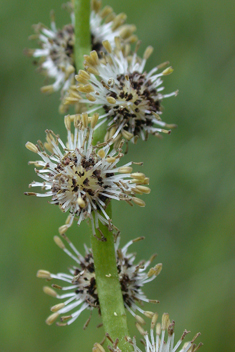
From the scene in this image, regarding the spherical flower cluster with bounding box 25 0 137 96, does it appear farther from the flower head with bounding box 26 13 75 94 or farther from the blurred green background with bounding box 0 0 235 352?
the blurred green background with bounding box 0 0 235 352

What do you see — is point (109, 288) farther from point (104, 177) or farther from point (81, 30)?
point (81, 30)

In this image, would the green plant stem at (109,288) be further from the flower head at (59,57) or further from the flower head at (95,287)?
the flower head at (59,57)

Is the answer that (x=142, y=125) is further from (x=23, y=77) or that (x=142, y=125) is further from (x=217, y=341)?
(x=23, y=77)

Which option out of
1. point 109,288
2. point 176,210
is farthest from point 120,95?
point 176,210

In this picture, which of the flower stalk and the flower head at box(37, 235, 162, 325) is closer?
the flower stalk

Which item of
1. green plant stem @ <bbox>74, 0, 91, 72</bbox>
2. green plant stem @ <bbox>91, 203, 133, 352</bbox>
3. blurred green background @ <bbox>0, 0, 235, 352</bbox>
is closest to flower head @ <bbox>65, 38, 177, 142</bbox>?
green plant stem @ <bbox>74, 0, 91, 72</bbox>

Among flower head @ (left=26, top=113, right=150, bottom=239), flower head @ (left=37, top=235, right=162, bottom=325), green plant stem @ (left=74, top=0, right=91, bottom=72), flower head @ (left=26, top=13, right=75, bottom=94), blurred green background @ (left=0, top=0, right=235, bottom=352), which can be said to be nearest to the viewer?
flower head @ (left=26, top=113, right=150, bottom=239)

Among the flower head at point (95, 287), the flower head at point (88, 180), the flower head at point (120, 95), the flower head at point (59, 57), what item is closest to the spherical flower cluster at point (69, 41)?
the flower head at point (59, 57)
